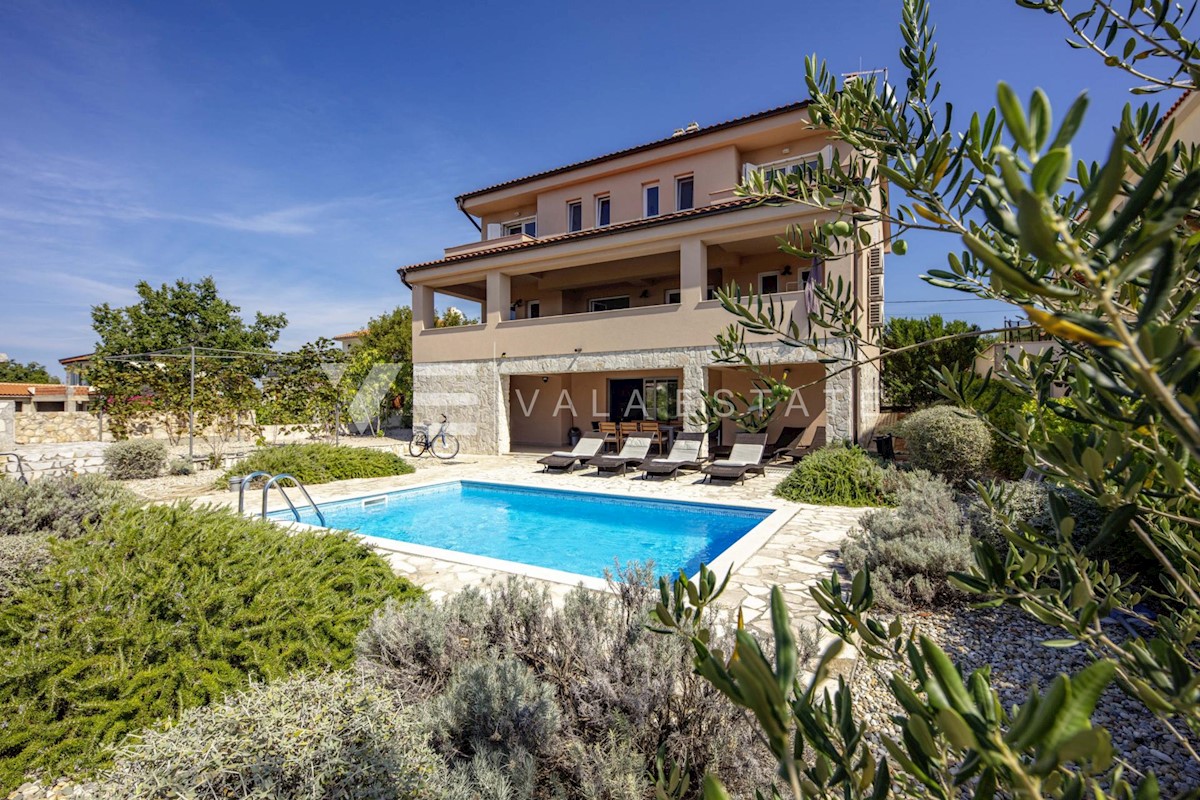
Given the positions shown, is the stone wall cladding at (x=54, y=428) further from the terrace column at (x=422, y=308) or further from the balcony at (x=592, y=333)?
the balcony at (x=592, y=333)

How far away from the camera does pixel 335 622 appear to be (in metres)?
4.05

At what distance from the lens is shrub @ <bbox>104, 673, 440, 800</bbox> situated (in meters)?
1.85

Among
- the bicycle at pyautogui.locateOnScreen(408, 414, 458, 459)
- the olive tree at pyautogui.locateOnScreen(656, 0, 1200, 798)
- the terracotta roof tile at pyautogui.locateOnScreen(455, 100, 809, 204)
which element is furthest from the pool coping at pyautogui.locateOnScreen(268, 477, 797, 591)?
the terracotta roof tile at pyautogui.locateOnScreen(455, 100, 809, 204)

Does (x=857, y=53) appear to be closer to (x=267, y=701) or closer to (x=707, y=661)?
(x=707, y=661)

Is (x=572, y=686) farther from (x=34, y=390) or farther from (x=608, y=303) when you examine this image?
(x=34, y=390)

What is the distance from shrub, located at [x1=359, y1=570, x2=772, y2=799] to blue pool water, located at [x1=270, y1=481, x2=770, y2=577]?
12.3 feet

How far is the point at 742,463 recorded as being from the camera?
12852mm

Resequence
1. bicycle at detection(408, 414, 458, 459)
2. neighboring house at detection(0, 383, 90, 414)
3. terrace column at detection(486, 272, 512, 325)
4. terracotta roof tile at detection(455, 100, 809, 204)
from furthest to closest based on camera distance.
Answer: neighboring house at detection(0, 383, 90, 414)
terrace column at detection(486, 272, 512, 325)
bicycle at detection(408, 414, 458, 459)
terracotta roof tile at detection(455, 100, 809, 204)

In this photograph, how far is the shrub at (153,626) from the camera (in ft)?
10.1

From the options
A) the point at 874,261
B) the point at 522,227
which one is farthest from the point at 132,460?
the point at 874,261

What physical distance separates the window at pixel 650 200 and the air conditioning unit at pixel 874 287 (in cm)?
739

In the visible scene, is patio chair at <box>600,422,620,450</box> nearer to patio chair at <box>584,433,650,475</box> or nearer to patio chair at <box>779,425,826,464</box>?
patio chair at <box>584,433,650,475</box>

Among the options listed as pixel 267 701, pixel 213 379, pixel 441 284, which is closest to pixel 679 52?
pixel 267 701

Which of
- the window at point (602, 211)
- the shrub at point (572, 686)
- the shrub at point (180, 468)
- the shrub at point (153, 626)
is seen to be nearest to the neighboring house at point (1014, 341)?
the shrub at point (572, 686)
